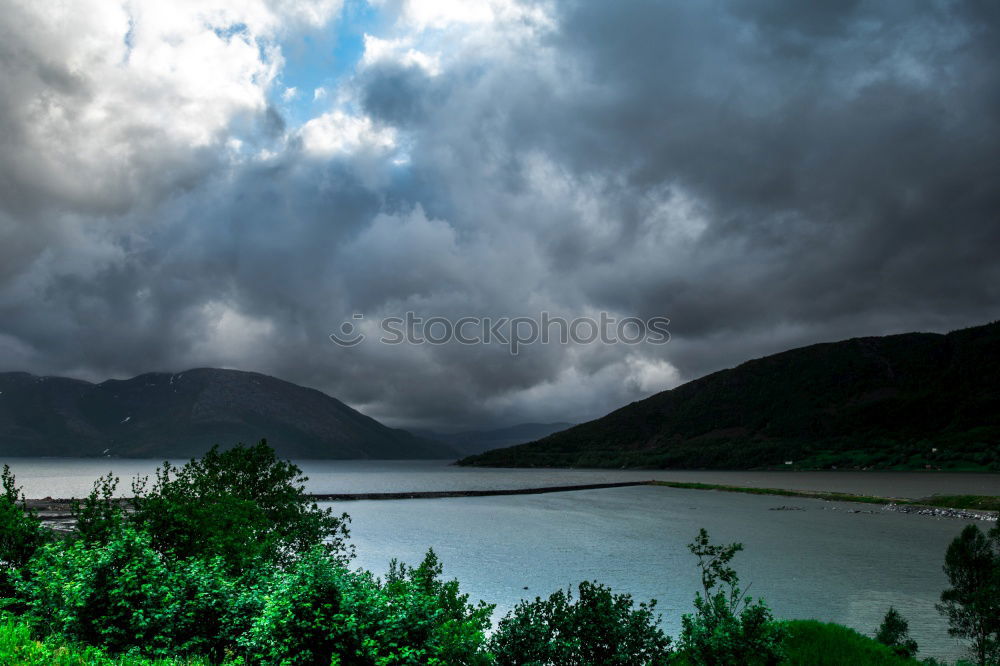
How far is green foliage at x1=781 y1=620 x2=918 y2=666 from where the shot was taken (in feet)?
77.7

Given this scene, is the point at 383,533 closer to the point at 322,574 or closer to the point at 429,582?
the point at 429,582

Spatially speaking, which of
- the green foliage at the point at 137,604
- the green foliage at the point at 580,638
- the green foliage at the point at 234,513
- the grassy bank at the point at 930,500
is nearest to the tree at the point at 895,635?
the green foliage at the point at 580,638

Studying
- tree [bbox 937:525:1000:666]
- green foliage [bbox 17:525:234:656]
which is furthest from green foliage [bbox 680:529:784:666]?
tree [bbox 937:525:1000:666]

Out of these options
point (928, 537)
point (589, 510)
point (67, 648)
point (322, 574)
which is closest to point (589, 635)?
point (322, 574)

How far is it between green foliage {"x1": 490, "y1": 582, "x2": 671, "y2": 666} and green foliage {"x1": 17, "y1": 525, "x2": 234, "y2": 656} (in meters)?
8.03

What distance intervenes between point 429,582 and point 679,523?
102585mm

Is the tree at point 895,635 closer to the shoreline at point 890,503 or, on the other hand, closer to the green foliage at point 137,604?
the green foliage at point 137,604

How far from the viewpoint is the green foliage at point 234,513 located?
78.2ft

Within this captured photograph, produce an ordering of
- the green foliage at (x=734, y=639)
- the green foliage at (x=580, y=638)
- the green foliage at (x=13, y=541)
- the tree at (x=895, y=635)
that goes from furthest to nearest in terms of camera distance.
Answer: the tree at (x=895, y=635)
the green foliage at (x=13, y=541)
the green foliage at (x=580, y=638)
the green foliage at (x=734, y=639)

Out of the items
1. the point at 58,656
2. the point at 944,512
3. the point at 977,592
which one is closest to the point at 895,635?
the point at 977,592

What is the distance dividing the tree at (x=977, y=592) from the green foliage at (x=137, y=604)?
32.4 meters

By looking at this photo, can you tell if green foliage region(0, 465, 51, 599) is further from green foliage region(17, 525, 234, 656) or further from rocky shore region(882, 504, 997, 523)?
rocky shore region(882, 504, 997, 523)

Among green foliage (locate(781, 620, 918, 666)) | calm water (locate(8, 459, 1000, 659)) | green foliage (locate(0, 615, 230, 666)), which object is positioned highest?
green foliage (locate(0, 615, 230, 666))

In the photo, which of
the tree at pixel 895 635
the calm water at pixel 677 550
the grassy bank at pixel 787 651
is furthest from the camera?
the calm water at pixel 677 550
